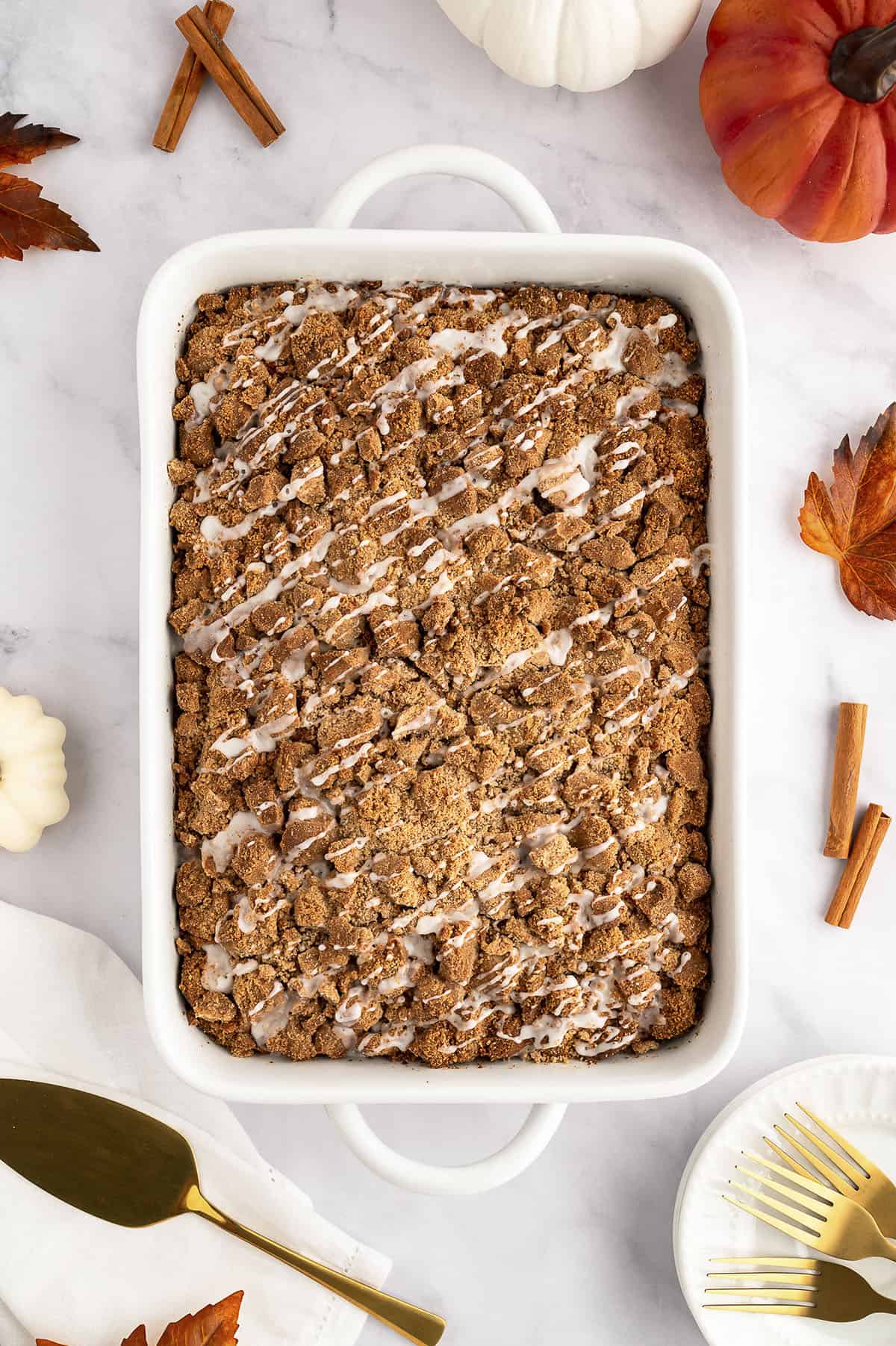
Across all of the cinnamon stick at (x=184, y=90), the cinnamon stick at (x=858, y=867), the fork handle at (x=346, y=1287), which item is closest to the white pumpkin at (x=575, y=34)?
the cinnamon stick at (x=184, y=90)

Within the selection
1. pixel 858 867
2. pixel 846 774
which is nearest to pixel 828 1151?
pixel 858 867

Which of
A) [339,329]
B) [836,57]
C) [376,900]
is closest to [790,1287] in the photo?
[376,900]

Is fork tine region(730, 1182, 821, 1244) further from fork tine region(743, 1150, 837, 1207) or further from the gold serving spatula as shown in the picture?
the gold serving spatula

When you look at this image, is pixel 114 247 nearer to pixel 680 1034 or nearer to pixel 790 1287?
pixel 680 1034

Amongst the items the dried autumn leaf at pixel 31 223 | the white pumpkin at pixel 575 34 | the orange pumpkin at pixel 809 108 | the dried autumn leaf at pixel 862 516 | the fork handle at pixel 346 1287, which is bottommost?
the fork handle at pixel 346 1287

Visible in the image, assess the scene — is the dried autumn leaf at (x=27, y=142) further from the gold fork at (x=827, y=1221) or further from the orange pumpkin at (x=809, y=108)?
the gold fork at (x=827, y=1221)

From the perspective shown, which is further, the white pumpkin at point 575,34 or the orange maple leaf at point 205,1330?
the orange maple leaf at point 205,1330
